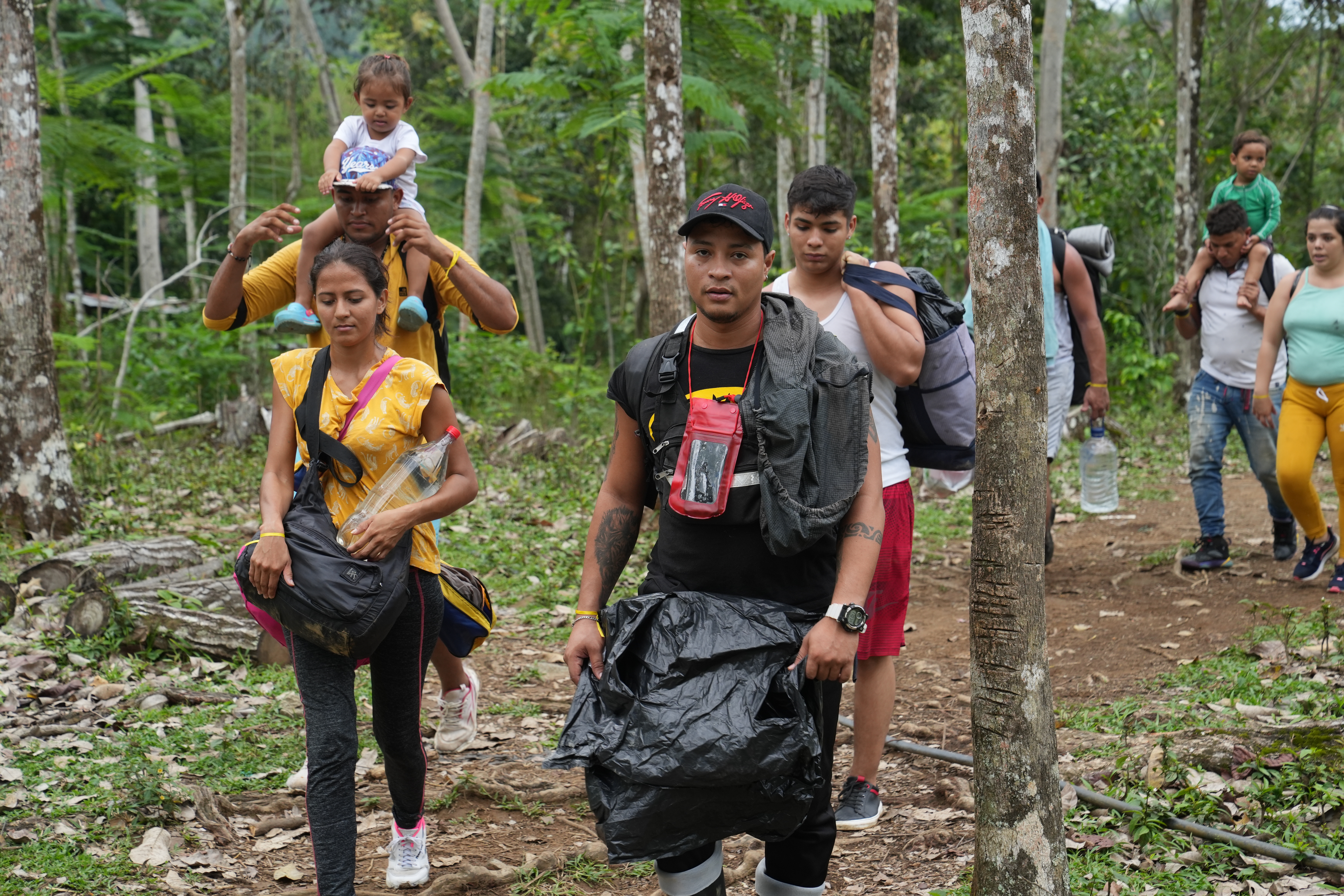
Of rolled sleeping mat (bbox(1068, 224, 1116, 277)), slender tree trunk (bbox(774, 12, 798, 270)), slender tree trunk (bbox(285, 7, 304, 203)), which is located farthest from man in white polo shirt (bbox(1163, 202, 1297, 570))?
slender tree trunk (bbox(285, 7, 304, 203))

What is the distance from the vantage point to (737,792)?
2547 millimetres

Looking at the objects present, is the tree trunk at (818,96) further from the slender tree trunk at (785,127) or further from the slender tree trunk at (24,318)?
the slender tree trunk at (24,318)

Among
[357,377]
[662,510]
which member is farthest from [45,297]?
[662,510]

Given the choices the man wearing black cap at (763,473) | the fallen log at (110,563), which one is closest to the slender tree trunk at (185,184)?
the fallen log at (110,563)

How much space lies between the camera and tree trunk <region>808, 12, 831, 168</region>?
52.5ft

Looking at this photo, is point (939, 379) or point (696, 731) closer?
point (696, 731)

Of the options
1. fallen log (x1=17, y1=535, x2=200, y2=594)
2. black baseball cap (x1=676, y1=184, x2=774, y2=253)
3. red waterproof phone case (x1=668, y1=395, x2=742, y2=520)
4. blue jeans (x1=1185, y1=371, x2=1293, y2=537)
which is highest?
black baseball cap (x1=676, y1=184, x2=774, y2=253)

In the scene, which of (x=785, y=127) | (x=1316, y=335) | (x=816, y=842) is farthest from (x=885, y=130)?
(x=816, y=842)

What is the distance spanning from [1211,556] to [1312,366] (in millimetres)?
1586

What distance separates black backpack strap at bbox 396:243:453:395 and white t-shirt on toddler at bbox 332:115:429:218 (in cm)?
53

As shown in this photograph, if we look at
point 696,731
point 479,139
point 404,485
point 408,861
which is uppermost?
point 479,139

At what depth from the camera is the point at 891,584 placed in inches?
157

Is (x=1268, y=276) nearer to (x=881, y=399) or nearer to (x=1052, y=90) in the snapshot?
(x=881, y=399)

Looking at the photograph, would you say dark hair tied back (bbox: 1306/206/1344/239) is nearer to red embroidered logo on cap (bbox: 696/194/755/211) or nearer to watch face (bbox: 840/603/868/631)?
→ red embroidered logo on cap (bbox: 696/194/755/211)
